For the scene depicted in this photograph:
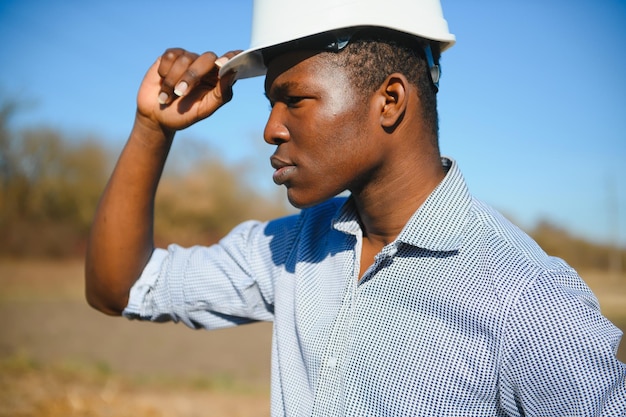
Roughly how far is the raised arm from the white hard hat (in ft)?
1.16

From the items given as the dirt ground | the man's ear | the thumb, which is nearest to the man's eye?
the man's ear

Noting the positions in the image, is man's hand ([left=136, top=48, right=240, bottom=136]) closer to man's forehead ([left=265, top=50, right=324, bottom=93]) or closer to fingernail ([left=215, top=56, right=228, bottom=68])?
fingernail ([left=215, top=56, right=228, bottom=68])

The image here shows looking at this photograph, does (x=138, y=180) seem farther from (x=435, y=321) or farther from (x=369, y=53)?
(x=435, y=321)

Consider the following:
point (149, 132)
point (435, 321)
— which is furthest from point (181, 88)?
point (435, 321)

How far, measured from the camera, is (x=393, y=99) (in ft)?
6.47

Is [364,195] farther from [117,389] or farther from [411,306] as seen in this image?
[117,389]

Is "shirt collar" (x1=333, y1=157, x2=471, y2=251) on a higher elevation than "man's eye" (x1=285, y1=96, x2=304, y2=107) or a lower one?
lower

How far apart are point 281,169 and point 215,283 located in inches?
23.5

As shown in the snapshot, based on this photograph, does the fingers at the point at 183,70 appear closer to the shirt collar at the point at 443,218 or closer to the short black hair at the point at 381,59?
the short black hair at the point at 381,59

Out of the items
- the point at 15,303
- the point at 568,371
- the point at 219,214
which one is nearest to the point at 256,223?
the point at 568,371

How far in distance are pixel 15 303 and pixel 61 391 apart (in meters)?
9.58

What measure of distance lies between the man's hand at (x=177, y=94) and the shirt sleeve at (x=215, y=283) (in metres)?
0.53

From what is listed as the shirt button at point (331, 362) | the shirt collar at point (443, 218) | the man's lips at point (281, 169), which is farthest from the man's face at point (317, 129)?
the shirt button at point (331, 362)

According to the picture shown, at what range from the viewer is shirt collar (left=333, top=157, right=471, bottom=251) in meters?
1.83
